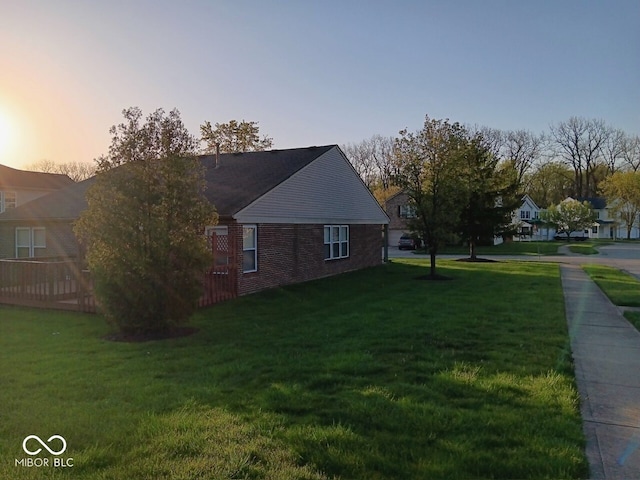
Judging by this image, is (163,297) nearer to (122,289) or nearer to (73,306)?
(122,289)

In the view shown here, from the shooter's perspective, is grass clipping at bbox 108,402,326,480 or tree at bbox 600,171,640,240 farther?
tree at bbox 600,171,640,240

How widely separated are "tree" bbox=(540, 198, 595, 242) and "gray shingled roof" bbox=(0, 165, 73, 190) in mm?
55934

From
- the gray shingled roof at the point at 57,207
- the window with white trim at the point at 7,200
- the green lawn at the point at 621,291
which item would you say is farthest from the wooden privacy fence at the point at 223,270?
the window with white trim at the point at 7,200

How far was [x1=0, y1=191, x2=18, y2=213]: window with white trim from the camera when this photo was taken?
3638cm

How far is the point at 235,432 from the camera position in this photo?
441 centimetres

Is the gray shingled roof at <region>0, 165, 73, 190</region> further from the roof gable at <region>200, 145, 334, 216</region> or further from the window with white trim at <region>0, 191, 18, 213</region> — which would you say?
the roof gable at <region>200, 145, 334, 216</region>

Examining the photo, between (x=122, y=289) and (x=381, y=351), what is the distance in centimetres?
468

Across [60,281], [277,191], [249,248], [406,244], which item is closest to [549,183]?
[406,244]

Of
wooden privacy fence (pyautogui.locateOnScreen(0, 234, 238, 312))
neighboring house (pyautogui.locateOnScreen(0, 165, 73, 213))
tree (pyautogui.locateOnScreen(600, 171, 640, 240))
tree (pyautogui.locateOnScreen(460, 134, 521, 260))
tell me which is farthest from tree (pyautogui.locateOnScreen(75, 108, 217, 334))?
tree (pyautogui.locateOnScreen(600, 171, 640, 240))

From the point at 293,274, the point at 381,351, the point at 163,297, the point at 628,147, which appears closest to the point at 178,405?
the point at 381,351

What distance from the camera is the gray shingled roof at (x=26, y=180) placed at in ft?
123

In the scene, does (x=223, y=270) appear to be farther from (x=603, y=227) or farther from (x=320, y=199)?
(x=603, y=227)

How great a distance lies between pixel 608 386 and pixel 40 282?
1283 cm

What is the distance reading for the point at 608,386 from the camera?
6035 millimetres
